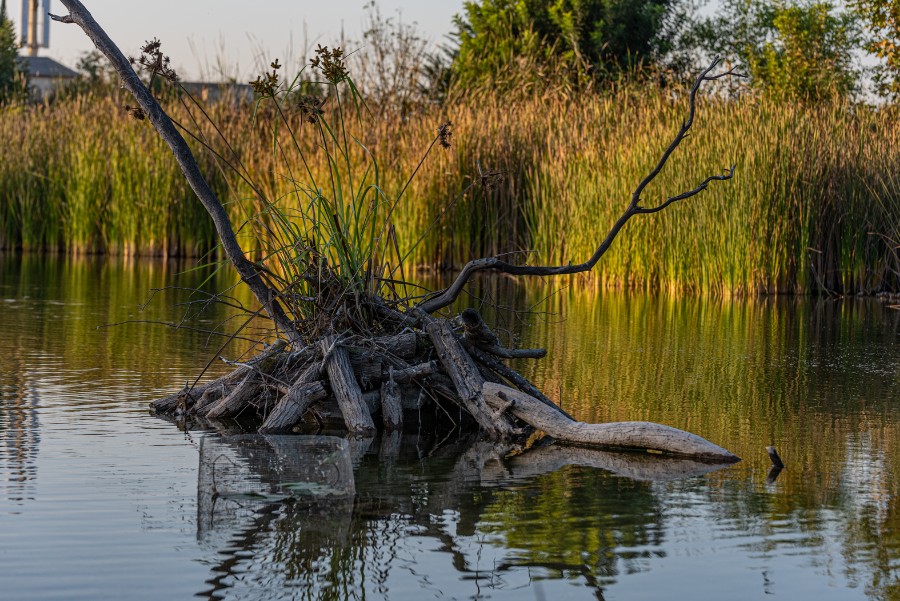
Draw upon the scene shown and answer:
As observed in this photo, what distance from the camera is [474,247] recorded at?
664 inches

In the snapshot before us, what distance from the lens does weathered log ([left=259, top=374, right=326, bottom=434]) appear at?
16.6 ft

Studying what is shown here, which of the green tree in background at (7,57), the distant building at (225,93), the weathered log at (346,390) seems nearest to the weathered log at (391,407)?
the weathered log at (346,390)

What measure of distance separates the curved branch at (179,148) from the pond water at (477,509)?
2.44 feet

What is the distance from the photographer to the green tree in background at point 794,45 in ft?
76.6

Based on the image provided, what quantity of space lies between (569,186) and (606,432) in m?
11.0

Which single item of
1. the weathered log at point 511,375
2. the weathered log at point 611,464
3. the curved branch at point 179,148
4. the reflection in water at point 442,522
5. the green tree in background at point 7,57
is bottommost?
the reflection in water at point 442,522

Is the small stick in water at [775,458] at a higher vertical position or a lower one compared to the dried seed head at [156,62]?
lower

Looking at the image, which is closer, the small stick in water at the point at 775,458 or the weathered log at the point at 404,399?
the small stick in water at the point at 775,458

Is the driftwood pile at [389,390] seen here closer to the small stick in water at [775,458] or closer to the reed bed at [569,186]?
A: the small stick in water at [775,458]

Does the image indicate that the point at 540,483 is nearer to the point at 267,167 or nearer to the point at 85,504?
the point at 85,504

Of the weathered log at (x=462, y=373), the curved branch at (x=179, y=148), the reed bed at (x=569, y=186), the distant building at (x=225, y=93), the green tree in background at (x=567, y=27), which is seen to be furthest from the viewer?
the green tree in background at (x=567, y=27)

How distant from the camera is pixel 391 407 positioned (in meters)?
5.39

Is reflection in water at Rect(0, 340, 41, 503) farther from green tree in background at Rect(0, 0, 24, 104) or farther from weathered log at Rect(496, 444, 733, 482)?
green tree in background at Rect(0, 0, 24, 104)

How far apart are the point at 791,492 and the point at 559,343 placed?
15.4 feet
